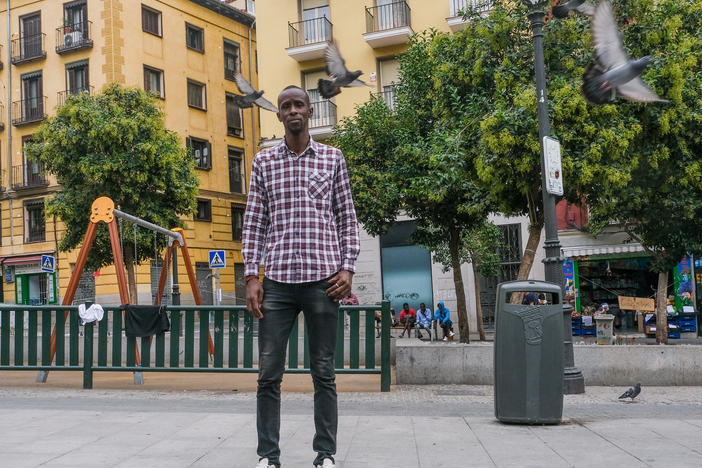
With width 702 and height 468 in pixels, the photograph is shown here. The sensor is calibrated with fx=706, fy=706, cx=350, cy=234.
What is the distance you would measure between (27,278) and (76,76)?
9.05 m

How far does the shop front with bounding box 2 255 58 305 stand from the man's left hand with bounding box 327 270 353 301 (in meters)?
29.3

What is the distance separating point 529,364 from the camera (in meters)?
5.79

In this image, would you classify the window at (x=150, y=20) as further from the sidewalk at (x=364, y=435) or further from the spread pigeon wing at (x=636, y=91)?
the spread pigeon wing at (x=636, y=91)

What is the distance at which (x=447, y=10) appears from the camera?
86.0 ft

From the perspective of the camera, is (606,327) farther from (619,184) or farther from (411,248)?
(411,248)

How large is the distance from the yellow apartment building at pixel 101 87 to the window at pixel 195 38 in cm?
5

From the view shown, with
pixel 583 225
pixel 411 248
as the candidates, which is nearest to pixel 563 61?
pixel 583 225

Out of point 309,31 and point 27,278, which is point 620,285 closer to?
point 309,31

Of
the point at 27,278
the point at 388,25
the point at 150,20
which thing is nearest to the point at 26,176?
the point at 27,278

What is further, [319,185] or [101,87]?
[101,87]

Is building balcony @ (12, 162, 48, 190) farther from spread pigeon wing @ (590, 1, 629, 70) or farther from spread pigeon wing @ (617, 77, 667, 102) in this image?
spread pigeon wing @ (617, 77, 667, 102)

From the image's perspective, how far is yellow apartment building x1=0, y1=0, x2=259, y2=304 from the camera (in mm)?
29250

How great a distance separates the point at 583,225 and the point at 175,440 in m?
21.3

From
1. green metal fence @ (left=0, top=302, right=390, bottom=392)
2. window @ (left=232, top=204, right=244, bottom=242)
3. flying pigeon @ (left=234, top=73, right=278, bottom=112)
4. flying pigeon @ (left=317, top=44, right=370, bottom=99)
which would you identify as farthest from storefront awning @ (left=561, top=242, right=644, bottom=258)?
green metal fence @ (left=0, top=302, right=390, bottom=392)
